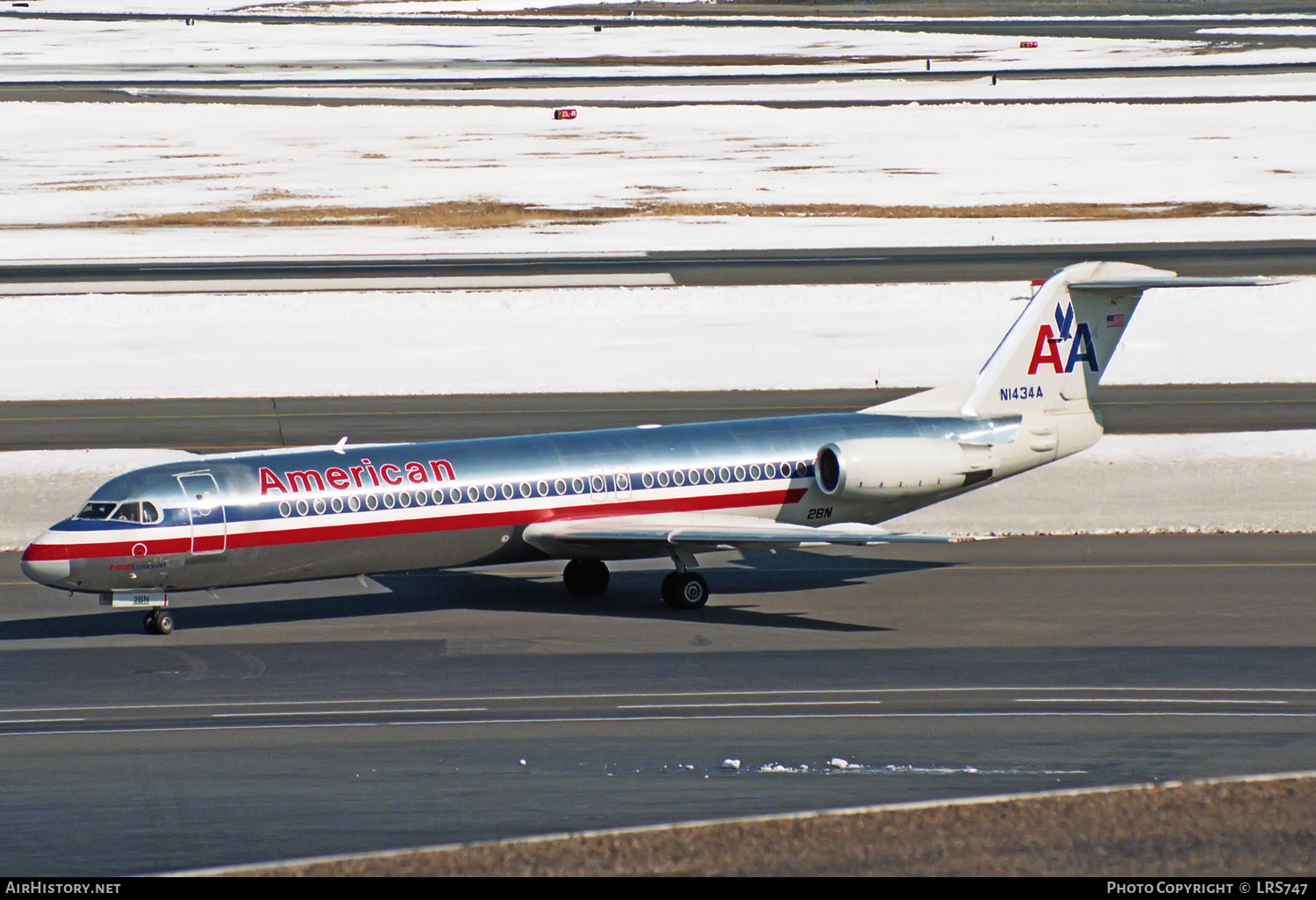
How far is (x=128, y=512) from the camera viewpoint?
3094 centimetres

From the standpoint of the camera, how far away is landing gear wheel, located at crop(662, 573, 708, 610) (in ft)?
112

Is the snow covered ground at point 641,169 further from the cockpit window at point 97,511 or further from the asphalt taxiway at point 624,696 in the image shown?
the cockpit window at point 97,511

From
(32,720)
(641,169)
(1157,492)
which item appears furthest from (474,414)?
(641,169)

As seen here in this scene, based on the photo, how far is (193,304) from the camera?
221 feet

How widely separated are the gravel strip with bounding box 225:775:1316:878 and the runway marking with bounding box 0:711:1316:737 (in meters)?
4.80

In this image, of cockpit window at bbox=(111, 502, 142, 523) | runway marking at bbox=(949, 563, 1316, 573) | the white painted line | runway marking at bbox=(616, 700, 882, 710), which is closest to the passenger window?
cockpit window at bbox=(111, 502, 142, 523)

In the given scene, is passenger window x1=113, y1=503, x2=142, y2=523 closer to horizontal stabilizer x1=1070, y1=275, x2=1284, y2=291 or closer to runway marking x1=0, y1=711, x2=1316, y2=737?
runway marking x1=0, y1=711, x2=1316, y2=737

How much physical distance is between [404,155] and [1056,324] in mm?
75376

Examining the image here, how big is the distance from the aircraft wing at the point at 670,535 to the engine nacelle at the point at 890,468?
1287 millimetres

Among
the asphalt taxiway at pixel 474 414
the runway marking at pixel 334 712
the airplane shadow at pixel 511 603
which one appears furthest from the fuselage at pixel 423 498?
the asphalt taxiway at pixel 474 414

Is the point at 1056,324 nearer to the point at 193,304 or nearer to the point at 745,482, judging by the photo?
the point at 745,482

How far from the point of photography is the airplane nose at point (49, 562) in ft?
99.7

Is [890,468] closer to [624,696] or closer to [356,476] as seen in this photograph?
[624,696]

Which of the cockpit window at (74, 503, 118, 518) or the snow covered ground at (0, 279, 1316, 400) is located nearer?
the cockpit window at (74, 503, 118, 518)
